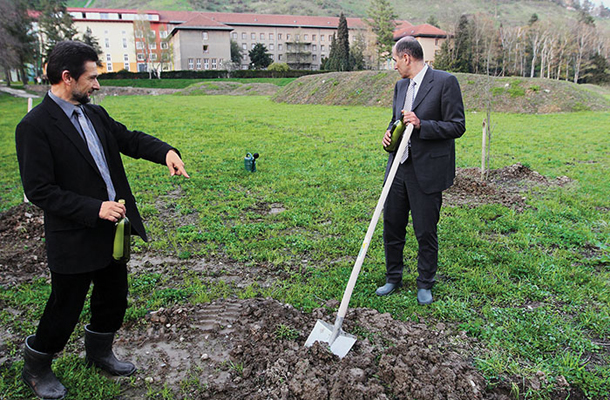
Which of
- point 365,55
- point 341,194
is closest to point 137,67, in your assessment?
point 365,55

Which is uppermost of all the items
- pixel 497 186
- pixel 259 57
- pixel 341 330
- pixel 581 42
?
pixel 259 57

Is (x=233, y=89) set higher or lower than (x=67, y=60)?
higher

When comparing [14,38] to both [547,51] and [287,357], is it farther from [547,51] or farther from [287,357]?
[547,51]

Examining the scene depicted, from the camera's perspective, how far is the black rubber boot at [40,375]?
2.68 metres

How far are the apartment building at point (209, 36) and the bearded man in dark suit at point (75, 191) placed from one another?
81.0 meters

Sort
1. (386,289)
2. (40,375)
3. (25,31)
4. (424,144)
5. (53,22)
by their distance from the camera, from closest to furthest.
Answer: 1. (40,375)
2. (424,144)
3. (386,289)
4. (25,31)
5. (53,22)

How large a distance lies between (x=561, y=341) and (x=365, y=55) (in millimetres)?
77899

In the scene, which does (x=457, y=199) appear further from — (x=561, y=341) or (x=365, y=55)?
(x=365, y=55)

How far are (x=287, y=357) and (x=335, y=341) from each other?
39 cm

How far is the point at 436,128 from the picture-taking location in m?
3.41

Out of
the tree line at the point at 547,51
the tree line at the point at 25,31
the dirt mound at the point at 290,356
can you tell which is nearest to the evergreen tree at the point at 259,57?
the tree line at the point at 25,31

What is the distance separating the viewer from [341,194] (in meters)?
7.40

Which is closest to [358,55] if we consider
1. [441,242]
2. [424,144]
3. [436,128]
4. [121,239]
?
[441,242]

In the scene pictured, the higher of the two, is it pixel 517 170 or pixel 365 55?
pixel 365 55
